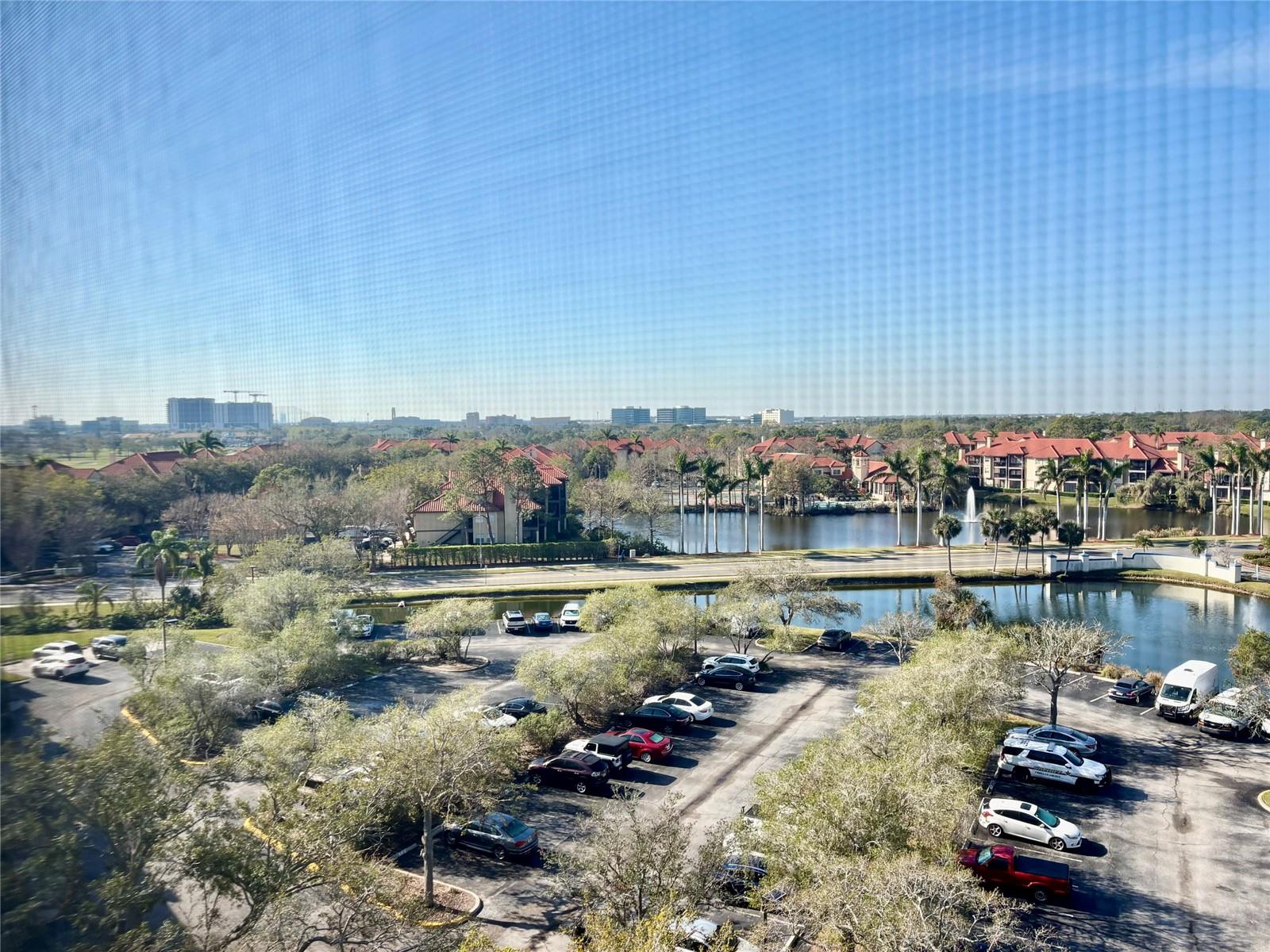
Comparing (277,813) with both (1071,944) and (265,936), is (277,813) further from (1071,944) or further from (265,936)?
(1071,944)

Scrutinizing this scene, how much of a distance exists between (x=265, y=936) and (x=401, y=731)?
227 cm

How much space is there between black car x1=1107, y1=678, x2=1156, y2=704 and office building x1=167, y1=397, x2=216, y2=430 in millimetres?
13180

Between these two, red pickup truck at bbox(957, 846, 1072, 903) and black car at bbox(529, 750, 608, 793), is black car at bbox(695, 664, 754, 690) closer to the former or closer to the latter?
black car at bbox(529, 750, 608, 793)

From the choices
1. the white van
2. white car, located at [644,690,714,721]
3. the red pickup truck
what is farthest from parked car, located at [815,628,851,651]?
the red pickup truck

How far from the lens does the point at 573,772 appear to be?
8.95 metres

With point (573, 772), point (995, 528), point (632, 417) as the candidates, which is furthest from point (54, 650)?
point (632, 417)

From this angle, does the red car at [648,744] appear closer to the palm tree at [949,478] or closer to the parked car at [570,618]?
the parked car at [570,618]

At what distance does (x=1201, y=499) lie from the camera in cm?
3538

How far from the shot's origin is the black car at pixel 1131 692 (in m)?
11.7

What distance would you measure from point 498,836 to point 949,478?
25129 millimetres

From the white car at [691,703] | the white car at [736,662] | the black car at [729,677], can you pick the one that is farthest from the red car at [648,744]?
the white car at [736,662]

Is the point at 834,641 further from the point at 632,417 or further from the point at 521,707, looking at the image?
the point at 632,417

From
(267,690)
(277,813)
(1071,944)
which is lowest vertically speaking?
(1071,944)

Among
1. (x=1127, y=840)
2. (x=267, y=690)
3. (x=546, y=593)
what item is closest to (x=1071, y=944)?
(x=1127, y=840)
